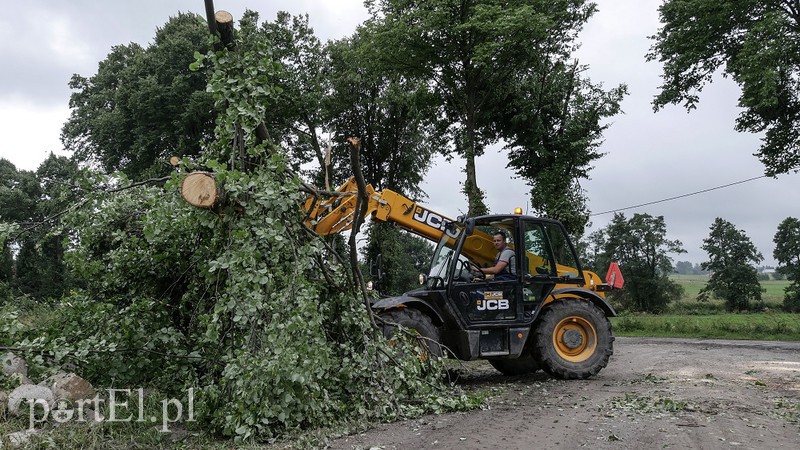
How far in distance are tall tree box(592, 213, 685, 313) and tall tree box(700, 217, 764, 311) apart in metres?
2.57

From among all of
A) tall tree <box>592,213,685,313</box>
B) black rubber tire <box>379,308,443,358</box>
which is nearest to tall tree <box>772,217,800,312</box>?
tall tree <box>592,213,685,313</box>

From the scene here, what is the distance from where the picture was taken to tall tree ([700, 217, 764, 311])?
44172 mm

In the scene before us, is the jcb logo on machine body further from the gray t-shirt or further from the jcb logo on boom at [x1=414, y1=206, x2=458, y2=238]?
the jcb logo on boom at [x1=414, y1=206, x2=458, y2=238]

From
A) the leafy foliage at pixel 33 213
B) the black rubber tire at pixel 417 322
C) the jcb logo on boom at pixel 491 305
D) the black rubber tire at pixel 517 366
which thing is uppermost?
the leafy foliage at pixel 33 213

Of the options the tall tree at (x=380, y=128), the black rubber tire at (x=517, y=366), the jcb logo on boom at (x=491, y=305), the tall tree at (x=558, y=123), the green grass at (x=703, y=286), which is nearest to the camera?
the jcb logo on boom at (x=491, y=305)

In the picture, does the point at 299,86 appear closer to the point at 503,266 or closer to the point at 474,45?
the point at 474,45

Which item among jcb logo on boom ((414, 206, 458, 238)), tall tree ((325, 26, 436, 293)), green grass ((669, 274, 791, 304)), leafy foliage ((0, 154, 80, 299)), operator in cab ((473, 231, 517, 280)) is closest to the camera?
operator in cab ((473, 231, 517, 280))

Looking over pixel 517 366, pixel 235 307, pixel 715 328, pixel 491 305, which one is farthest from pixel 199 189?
pixel 715 328

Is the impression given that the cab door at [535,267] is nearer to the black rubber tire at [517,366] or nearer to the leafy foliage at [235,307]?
the black rubber tire at [517,366]

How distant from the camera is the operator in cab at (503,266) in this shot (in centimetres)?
791

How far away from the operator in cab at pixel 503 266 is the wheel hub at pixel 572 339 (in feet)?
3.64

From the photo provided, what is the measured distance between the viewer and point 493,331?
7.77m

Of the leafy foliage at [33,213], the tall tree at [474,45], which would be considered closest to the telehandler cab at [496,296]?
the tall tree at [474,45]

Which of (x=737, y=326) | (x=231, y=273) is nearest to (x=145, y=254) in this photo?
(x=231, y=273)
